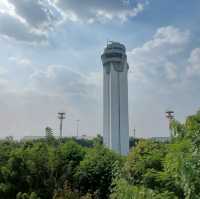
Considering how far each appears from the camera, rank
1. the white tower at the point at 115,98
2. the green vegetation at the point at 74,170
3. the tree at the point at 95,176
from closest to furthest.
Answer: the green vegetation at the point at 74,170 < the tree at the point at 95,176 < the white tower at the point at 115,98

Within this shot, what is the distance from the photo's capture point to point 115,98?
253 feet

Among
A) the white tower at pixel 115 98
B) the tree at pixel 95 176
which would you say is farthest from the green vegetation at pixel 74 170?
the white tower at pixel 115 98

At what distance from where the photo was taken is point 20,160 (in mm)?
10602

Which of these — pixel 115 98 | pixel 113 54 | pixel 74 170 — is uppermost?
pixel 113 54

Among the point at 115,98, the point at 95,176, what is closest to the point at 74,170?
the point at 95,176

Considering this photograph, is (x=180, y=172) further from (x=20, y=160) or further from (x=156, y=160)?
(x=20, y=160)

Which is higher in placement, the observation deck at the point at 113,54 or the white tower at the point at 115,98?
the observation deck at the point at 113,54

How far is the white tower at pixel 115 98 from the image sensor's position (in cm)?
7694

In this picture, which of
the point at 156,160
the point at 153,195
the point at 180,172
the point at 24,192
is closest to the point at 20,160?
the point at 24,192

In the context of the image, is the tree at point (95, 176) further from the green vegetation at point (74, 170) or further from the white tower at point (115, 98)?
the white tower at point (115, 98)

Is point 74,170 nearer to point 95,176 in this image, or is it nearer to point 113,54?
point 95,176

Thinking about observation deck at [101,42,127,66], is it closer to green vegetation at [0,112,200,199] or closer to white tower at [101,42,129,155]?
white tower at [101,42,129,155]

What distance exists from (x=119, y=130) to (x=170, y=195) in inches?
2842

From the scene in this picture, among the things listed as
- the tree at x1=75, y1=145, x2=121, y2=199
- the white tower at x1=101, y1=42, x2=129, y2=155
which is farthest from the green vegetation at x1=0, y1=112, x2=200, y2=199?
the white tower at x1=101, y1=42, x2=129, y2=155
